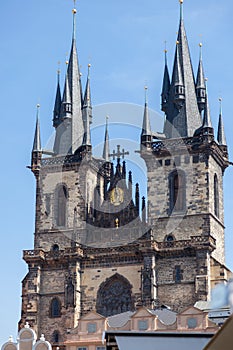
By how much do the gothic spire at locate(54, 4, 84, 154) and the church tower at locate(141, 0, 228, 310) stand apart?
5.89 meters

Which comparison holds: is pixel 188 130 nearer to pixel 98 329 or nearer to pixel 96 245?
pixel 96 245

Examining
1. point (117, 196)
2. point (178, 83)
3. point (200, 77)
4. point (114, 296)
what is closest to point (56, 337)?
point (114, 296)

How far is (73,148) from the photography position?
2630 inches

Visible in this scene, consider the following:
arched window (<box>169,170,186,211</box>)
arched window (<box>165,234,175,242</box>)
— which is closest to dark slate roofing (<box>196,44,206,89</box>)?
arched window (<box>169,170,186,211</box>)

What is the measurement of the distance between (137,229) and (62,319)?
25.5 feet

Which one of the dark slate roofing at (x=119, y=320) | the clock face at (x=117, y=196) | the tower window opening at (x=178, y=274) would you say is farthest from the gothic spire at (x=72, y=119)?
the dark slate roofing at (x=119, y=320)

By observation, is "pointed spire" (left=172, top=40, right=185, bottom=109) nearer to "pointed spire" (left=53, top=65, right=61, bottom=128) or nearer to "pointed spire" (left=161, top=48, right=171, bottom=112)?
"pointed spire" (left=161, top=48, right=171, bottom=112)

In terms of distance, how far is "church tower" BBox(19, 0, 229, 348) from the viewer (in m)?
59.6

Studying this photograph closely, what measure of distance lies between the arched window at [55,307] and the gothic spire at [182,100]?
1358 centimetres

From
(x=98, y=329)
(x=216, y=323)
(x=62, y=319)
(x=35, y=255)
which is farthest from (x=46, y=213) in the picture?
(x=216, y=323)

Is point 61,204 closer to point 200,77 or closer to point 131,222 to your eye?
point 131,222

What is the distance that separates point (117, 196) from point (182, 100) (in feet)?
27.0

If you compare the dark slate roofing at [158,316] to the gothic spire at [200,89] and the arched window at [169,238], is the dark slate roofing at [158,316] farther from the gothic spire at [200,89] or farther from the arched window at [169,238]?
the gothic spire at [200,89]

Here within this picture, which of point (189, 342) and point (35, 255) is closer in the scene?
point (189, 342)
